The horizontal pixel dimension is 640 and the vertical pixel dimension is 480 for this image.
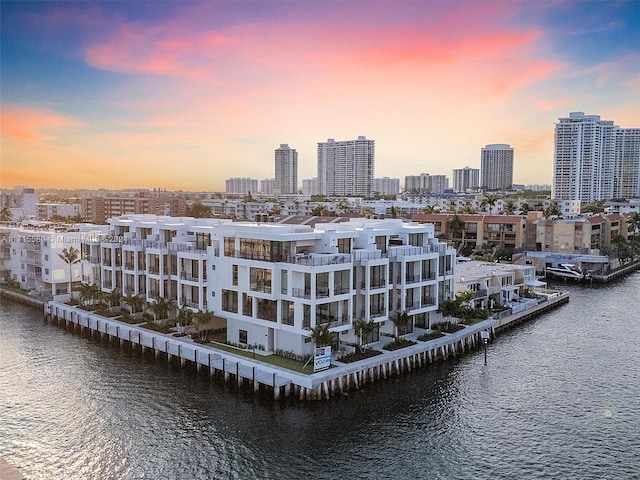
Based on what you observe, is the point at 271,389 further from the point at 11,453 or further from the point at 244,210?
the point at 244,210

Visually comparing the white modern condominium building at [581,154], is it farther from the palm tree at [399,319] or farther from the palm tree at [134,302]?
the palm tree at [134,302]

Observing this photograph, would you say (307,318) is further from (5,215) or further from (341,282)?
(5,215)

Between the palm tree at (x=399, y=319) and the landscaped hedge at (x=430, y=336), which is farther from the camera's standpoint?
the landscaped hedge at (x=430, y=336)

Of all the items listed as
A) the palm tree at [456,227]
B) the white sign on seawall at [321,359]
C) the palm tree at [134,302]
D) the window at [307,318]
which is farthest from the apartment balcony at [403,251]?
the palm tree at [456,227]

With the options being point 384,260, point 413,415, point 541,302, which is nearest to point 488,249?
point 541,302

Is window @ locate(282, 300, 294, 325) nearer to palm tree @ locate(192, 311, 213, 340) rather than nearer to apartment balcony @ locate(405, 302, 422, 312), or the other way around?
palm tree @ locate(192, 311, 213, 340)

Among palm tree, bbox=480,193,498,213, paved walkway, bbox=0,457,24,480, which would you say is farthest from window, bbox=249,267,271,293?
palm tree, bbox=480,193,498,213
